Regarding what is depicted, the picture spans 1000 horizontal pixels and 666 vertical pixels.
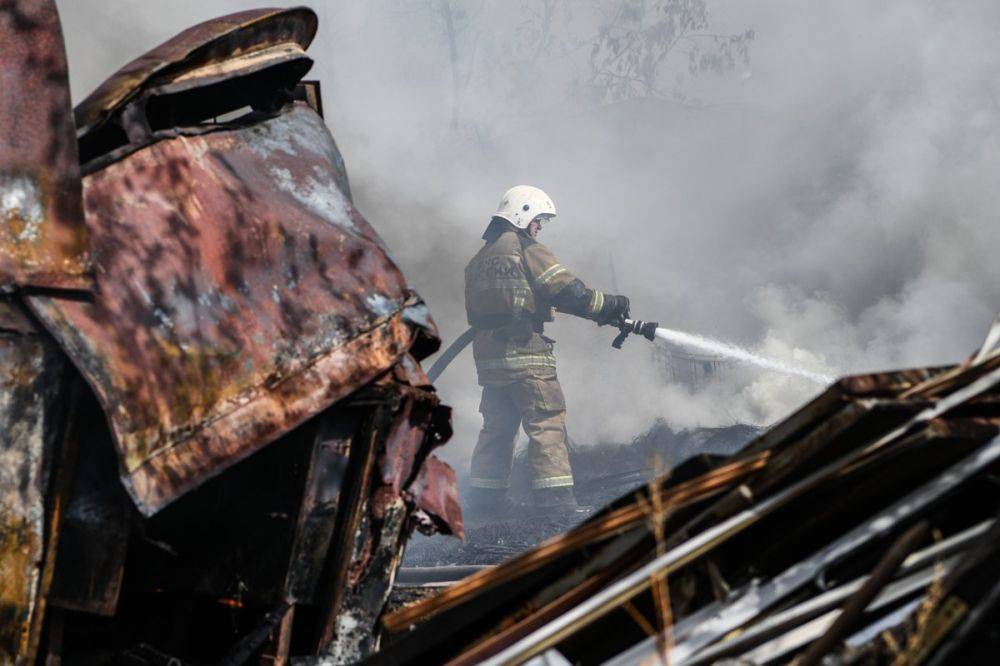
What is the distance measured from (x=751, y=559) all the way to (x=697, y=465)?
0.60 feet

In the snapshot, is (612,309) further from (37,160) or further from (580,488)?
(37,160)

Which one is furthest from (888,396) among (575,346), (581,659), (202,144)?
(575,346)

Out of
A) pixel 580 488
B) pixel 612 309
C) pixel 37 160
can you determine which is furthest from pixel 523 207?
pixel 37 160

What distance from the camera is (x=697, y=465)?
4.89 ft

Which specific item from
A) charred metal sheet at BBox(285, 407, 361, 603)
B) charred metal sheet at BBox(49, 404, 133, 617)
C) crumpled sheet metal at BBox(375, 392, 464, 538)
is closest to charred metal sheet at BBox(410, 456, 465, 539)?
crumpled sheet metal at BBox(375, 392, 464, 538)

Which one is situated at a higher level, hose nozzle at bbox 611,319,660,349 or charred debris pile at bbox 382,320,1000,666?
hose nozzle at bbox 611,319,660,349

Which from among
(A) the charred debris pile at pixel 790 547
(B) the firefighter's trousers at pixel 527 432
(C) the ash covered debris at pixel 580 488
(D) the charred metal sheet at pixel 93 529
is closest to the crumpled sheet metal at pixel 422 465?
(D) the charred metal sheet at pixel 93 529

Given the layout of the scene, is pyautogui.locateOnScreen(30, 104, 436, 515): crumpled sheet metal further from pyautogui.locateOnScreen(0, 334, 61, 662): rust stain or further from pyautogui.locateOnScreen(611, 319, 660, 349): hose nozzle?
pyautogui.locateOnScreen(611, 319, 660, 349): hose nozzle

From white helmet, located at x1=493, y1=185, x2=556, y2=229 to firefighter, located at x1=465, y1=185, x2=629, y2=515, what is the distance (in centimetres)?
33

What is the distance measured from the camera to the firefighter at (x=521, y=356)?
29.5ft

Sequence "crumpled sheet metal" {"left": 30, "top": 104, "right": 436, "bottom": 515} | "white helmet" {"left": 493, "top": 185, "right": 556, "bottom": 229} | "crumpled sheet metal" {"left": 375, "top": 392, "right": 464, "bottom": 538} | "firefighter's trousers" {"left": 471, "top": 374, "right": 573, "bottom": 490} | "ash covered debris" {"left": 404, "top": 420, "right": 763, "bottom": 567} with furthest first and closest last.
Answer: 1. "white helmet" {"left": 493, "top": 185, "right": 556, "bottom": 229}
2. "firefighter's trousers" {"left": 471, "top": 374, "right": 573, "bottom": 490}
3. "ash covered debris" {"left": 404, "top": 420, "right": 763, "bottom": 567}
4. "crumpled sheet metal" {"left": 375, "top": 392, "right": 464, "bottom": 538}
5. "crumpled sheet metal" {"left": 30, "top": 104, "right": 436, "bottom": 515}

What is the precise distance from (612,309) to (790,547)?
299 inches

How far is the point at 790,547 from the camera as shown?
4.48ft

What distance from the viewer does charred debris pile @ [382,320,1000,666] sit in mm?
1225
